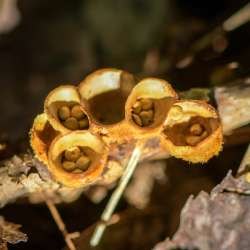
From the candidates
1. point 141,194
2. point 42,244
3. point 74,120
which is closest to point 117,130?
point 74,120

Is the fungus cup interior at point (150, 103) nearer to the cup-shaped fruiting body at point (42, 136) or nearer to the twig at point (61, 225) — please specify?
the cup-shaped fruiting body at point (42, 136)

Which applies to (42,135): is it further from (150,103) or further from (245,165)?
(245,165)

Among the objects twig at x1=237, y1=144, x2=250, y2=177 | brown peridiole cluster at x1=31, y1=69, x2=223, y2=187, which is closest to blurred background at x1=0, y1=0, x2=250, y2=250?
twig at x1=237, y1=144, x2=250, y2=177

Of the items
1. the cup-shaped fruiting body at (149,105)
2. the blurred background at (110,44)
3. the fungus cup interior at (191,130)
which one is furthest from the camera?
the blurred background at (110,44)

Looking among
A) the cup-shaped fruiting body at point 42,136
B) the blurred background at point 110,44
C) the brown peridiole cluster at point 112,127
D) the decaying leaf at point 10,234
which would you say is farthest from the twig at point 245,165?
the decaying leaf at point 10,234

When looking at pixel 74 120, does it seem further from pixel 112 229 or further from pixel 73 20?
pixel 73 20

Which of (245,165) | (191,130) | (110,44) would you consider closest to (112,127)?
(191,130)
